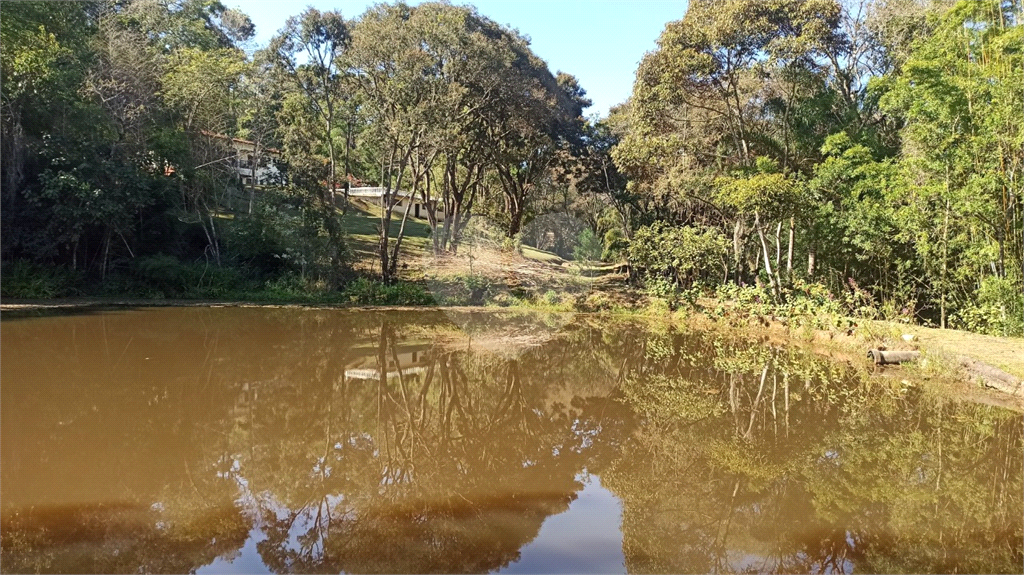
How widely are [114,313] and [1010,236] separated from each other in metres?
15.1

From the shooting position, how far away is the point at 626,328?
41.0ft

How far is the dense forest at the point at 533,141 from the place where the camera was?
30.6ft

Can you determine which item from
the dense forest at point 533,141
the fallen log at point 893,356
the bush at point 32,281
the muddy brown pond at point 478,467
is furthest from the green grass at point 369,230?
the fallen log at point 893,356

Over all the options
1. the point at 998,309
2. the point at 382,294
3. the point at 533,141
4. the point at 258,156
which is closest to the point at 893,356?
the point at 998,309

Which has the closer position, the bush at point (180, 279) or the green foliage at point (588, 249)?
the bush at point (180, 279)

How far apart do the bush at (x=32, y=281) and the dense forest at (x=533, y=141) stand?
5 cm

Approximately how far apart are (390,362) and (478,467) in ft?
12.9

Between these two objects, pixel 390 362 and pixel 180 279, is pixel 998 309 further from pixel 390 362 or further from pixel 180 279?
pixel 180 279

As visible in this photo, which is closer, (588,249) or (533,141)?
(533,141)

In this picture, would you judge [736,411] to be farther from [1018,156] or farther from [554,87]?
[554,87]

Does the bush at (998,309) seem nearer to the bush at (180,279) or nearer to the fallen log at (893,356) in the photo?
the fallen log at (893,356)

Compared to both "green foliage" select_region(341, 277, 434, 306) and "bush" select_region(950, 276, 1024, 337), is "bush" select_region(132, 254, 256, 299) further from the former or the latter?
"bush" select_region(950, 276, 1024, 337)

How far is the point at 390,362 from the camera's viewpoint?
813 centimetres

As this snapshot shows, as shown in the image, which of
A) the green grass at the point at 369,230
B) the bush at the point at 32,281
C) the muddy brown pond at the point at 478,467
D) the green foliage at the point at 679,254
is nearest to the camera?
the muddy brown pond at the point at 478,467
